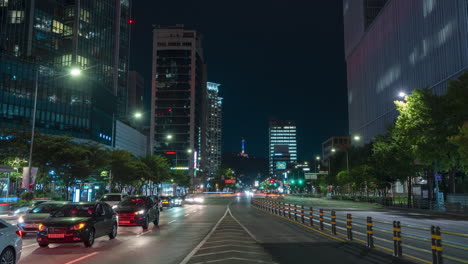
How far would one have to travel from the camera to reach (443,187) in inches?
2159

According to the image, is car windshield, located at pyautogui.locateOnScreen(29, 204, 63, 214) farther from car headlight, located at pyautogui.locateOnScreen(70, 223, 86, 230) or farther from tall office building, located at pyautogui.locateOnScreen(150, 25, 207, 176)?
tall office building, located at pyautogui.locateOnScreen(150, 25, 207, 176)

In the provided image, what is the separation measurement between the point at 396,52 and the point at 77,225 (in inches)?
3450

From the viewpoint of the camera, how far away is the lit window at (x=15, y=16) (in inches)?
3994

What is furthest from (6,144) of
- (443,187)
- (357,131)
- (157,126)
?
(157,126)

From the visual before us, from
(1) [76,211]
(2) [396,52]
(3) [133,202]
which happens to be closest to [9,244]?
(1) [76,211]

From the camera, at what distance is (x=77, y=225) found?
566 inches

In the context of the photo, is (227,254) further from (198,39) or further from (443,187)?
(198,39)

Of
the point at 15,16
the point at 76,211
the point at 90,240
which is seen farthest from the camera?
the point at 15,16

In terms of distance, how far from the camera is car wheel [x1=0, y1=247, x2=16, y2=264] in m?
9.34

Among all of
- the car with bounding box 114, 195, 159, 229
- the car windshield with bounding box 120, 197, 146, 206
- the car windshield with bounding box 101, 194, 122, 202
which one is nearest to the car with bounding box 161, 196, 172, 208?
the car windshield with bounding box 101, 194, 122, 202

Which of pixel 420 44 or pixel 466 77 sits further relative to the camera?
pixel 420 44

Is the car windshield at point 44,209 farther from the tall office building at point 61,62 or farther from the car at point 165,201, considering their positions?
the tall office building at point 61,62

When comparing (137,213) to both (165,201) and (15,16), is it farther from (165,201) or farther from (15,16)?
(15,16)

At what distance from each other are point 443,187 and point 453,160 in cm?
1732
